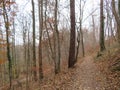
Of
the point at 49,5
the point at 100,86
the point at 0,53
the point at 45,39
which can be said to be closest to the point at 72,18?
the point at 100,86

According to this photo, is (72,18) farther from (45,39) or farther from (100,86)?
(45,39)

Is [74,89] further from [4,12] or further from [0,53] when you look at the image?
[0,53]

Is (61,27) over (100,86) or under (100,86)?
over

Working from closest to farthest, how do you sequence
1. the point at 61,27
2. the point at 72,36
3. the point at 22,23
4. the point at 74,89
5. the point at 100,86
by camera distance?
the point at 100,86
the point at 74,89
the point at 72,36
the point at 22,23
the point at 61,27

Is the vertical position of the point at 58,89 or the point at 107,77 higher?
the point at 107,77

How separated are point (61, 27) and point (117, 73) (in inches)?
1097

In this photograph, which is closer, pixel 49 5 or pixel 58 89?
pixel 58 89

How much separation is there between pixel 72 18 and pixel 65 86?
597cm

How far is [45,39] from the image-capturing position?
28953 millimetres

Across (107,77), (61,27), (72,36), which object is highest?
(61,27)

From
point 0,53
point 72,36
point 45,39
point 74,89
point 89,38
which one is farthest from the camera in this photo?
point 89,38

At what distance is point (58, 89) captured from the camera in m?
8.36

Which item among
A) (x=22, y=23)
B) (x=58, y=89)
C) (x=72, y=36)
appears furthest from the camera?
(x=22, y=23)

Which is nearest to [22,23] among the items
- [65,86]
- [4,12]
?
[4,12]
